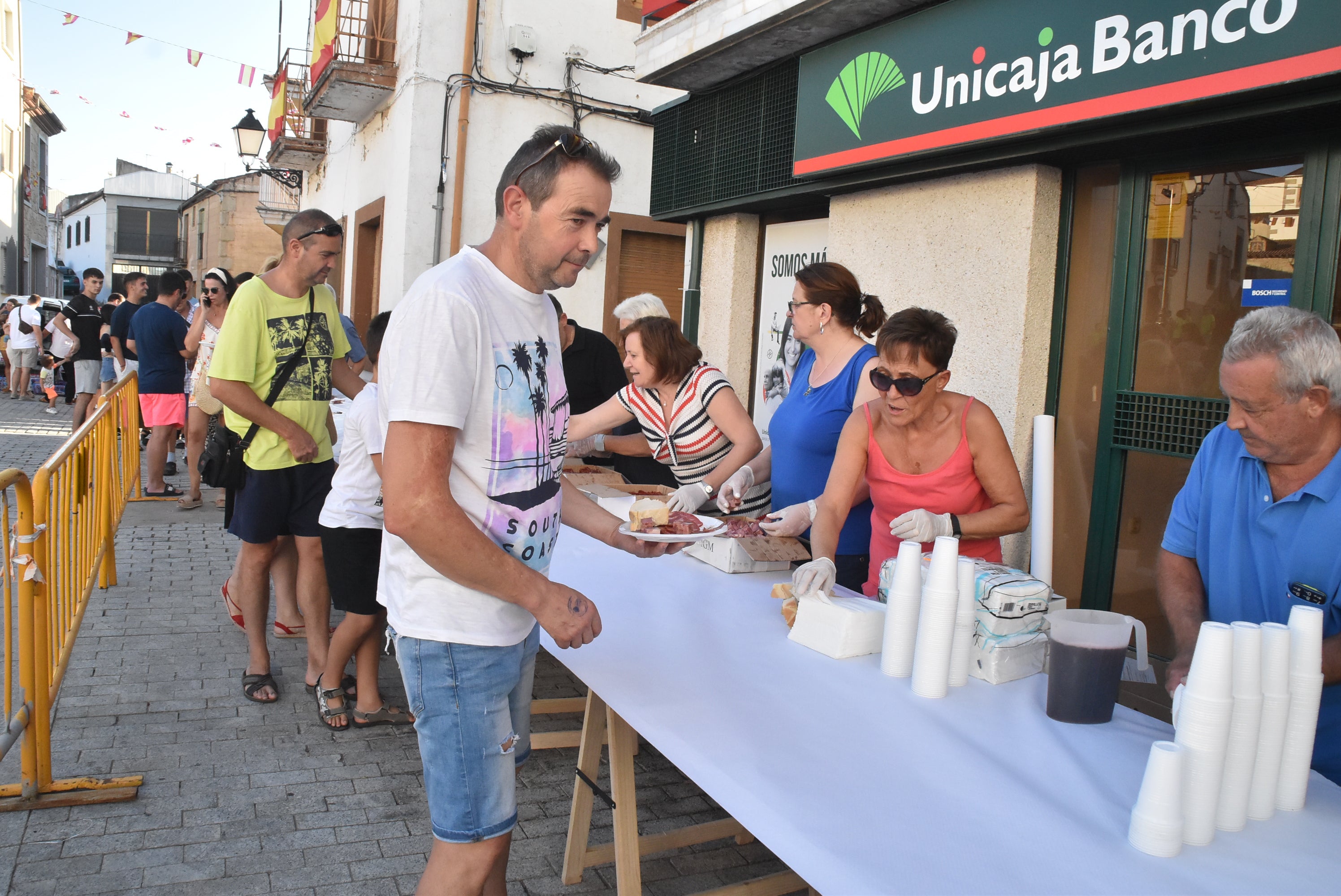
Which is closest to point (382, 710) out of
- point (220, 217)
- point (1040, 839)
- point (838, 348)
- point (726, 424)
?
point (726, 424)

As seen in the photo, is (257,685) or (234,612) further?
(234,612)

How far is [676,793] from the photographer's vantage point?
143 inches

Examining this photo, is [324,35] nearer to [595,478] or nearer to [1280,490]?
[595,478]

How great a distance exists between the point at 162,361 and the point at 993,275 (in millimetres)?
6931

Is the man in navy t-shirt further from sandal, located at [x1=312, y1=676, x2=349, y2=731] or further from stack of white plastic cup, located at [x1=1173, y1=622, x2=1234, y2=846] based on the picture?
stack of white plastic cup, located at [x1=1173, y1=622, x2=1234, y2=846]

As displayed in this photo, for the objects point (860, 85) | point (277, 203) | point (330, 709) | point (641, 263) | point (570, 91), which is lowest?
point (330, 709)

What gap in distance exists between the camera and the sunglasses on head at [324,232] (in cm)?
404

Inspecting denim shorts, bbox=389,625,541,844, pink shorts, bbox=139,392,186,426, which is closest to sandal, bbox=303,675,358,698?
denim shorts, bbox=389,625,541,844

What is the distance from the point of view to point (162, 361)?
8.34m

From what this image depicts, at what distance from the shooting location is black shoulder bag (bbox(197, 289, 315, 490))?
13.4 ft

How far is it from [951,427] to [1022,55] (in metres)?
2.46

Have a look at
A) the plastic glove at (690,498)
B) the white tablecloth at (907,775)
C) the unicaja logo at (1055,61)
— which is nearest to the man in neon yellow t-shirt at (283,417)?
the plastic glove at (690,498)

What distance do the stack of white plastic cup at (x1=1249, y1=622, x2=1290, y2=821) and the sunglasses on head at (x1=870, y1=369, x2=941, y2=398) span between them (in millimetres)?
1396

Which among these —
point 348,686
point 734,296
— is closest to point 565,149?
point 348,686
